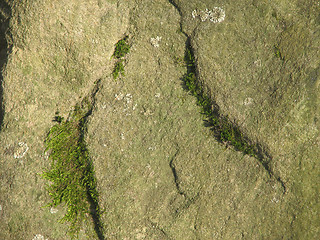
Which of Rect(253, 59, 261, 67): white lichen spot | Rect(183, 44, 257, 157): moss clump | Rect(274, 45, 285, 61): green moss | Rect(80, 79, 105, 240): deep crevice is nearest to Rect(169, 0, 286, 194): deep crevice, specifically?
Rect(183, 44, 257, 157): moss clump

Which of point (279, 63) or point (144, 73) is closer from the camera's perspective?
point (279, 63)

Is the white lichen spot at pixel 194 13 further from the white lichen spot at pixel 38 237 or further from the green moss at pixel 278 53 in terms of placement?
the white lichen spot at pixel 38 237

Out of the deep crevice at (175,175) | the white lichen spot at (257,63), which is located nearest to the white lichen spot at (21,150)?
the deep crevice at (175,175)

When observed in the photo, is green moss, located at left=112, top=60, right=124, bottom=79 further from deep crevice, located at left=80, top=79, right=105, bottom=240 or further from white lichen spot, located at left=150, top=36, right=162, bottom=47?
white lichen spot, located at left=150, top=36, right=162, bottom=47

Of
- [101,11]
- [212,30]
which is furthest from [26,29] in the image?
[212,30]

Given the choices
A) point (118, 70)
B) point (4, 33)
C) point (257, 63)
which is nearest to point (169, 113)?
point (118, 70)

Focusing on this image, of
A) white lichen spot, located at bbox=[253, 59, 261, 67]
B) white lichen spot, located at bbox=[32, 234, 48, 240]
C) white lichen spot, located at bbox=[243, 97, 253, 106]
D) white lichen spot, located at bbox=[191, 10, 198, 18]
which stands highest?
white lichen spot, located at bbox=[191, 10, 198, 18]

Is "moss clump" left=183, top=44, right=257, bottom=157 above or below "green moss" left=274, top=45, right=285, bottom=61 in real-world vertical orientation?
below

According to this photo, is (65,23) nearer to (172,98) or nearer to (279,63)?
(172,98)
